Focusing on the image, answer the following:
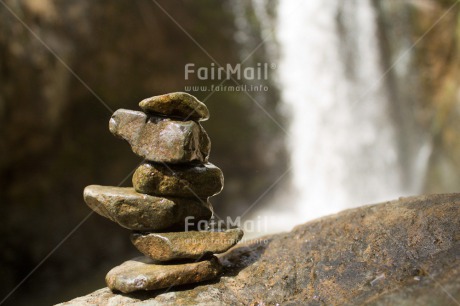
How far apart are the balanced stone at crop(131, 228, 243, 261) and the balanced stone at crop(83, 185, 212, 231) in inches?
4.2

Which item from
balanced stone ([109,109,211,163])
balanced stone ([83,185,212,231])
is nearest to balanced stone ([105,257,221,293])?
balanced stone ([83,185,212,231])

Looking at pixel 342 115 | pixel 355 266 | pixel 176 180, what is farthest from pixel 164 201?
pixel 342 115

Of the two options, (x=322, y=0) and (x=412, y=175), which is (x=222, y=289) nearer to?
(x=412, y=175)

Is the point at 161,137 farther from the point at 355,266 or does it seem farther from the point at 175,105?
the point at 355,266

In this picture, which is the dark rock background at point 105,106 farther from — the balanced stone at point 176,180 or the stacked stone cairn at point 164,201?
the balanced stone at point 176,180

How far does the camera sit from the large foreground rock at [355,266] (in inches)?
101

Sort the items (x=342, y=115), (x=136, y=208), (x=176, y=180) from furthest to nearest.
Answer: (x=342, y=115), (x=176, y=180), (x=136, y=208)

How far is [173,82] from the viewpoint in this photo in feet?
36.0

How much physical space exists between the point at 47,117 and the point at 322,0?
308 inches

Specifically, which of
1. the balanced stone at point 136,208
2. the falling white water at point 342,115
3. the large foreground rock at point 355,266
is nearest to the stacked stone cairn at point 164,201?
the balanced stone at point 136,208

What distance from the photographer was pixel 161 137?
327cm

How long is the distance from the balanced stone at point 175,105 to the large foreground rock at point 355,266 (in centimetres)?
143

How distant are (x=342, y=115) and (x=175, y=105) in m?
8.57

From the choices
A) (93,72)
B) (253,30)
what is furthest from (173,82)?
Result: (253,30)
